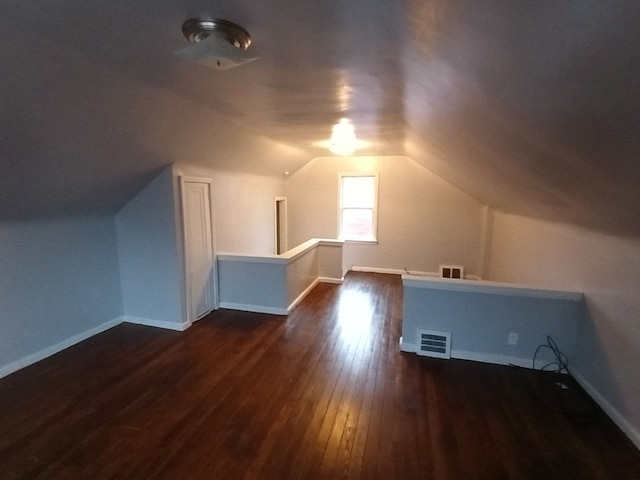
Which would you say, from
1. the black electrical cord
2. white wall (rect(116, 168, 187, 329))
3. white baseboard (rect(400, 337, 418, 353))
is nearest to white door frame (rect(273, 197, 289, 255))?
white wall (rect(116, 168, 187, 329))

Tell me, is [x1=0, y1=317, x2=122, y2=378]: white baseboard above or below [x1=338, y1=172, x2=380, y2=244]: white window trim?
below

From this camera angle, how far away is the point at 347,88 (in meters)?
2.21

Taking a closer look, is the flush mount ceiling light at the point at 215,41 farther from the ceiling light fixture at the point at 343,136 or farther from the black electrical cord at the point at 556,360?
the black electrical cord at the point at 556,360

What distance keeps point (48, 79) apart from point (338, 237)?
5.82m

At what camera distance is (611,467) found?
2.02 meters

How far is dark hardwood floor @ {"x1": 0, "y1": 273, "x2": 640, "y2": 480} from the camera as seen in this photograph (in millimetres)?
2018

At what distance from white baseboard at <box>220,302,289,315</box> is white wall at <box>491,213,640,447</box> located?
3246 millimetres

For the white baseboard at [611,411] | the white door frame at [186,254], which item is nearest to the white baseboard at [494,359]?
the white baseboard at [611,411]

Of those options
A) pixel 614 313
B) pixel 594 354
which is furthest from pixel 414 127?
pixel 594 354

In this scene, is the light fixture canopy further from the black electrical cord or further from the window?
the window

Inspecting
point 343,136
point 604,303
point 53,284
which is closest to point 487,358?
point 604,303

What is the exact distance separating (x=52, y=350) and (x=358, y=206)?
5.53 metres

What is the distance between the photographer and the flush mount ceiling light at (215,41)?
1.38 m

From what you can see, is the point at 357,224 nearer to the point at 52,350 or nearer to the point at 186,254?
the point at 186,254
